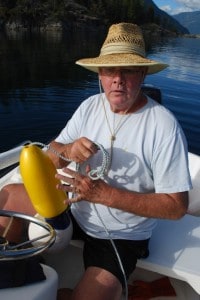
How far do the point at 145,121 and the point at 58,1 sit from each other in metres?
90.4

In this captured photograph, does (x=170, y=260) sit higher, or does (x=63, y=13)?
(x=63, y=13)

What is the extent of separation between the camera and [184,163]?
201 centimetres

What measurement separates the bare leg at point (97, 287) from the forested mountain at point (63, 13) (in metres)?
→ 69.3

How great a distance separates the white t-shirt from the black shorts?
5 centimetres

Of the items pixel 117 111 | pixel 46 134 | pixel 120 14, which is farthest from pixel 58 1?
pixel 117 111

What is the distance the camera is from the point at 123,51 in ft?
6.93

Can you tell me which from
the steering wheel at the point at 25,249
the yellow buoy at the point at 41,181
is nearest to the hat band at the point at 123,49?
the yellow buoy at the point at 41,181

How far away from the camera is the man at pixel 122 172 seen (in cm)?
201

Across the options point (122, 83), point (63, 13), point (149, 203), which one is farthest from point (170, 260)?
point (63, 13)

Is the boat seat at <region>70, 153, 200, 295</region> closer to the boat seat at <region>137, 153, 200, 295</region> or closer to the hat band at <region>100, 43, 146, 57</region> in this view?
the boat seat at <region>137, 153, 200, 295</region>

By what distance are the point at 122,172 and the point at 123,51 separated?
0.71 meters

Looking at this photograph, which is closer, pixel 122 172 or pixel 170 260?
pixel 122 172

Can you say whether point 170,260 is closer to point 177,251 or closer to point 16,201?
point 177,251

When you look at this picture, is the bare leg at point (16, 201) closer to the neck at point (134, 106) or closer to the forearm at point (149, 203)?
the forearm at point (149, 203)
